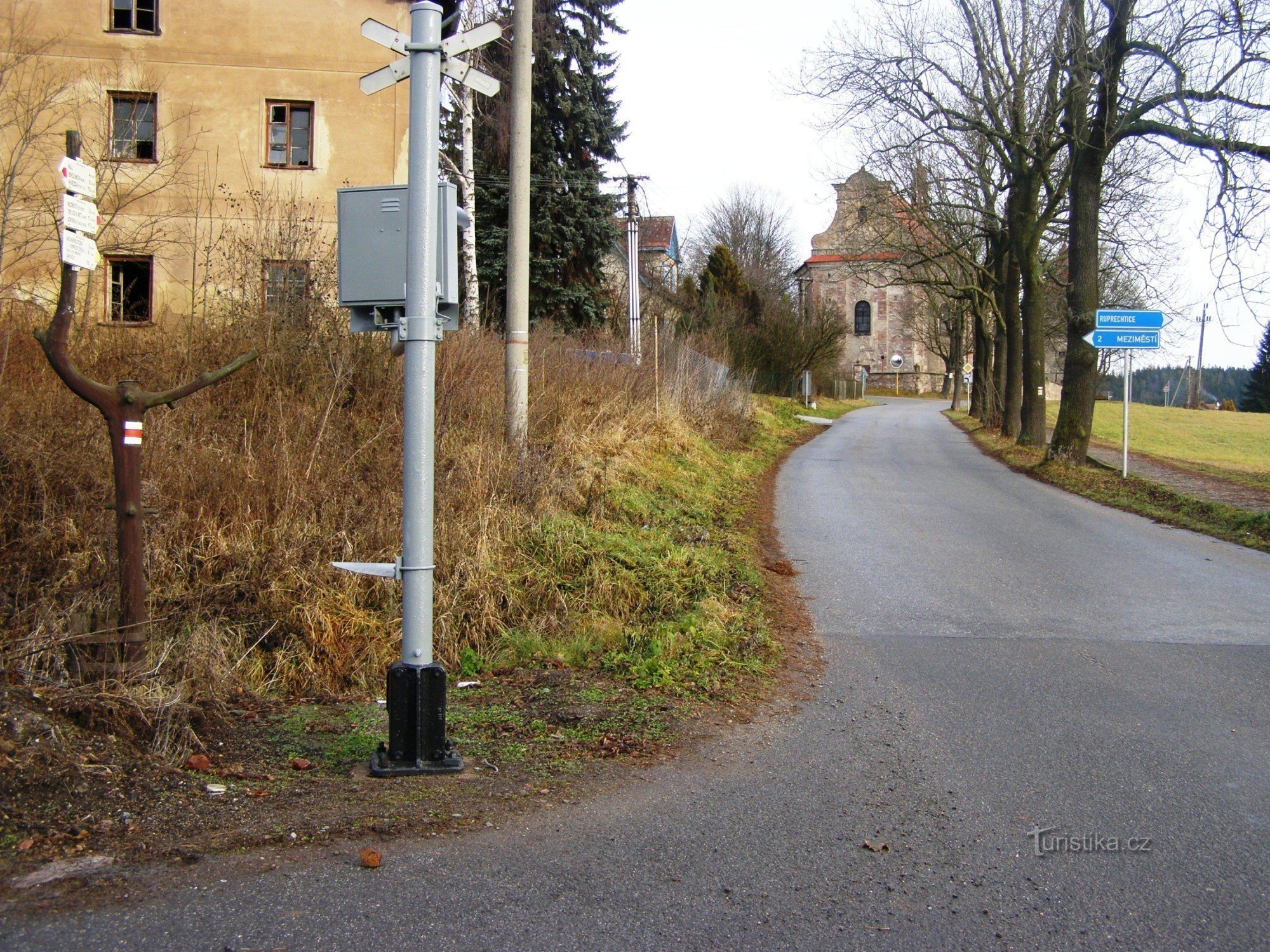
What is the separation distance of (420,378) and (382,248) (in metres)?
0.65

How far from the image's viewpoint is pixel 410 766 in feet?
15.2

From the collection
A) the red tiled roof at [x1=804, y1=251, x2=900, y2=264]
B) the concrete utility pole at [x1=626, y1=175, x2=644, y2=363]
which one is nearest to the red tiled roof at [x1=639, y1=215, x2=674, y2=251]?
the red tiled roof at [x1=804, y1=251, x2=900, y2=264]

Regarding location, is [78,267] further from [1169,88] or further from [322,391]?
[1169,88]

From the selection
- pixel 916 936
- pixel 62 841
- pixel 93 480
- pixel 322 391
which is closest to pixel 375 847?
pixel 62 841

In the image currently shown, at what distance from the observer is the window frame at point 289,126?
66.8ft

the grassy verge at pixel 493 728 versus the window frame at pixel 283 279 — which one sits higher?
the window frame at pixel 283 279

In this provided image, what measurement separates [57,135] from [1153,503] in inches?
789

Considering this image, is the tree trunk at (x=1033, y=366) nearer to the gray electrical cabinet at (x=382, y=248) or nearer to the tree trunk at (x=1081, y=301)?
the tree trunk at (x=1081, y=301)

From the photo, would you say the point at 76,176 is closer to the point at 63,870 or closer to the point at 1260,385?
the point at 63,870

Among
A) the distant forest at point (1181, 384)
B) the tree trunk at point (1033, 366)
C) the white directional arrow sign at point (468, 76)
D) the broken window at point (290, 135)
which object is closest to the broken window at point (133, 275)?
the broken window at point (290, 135)

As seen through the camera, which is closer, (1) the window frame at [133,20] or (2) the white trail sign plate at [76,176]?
(2) the white trail sign plate at [76,176]

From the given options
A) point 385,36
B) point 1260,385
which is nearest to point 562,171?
point 385,36

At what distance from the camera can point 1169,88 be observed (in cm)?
1639
